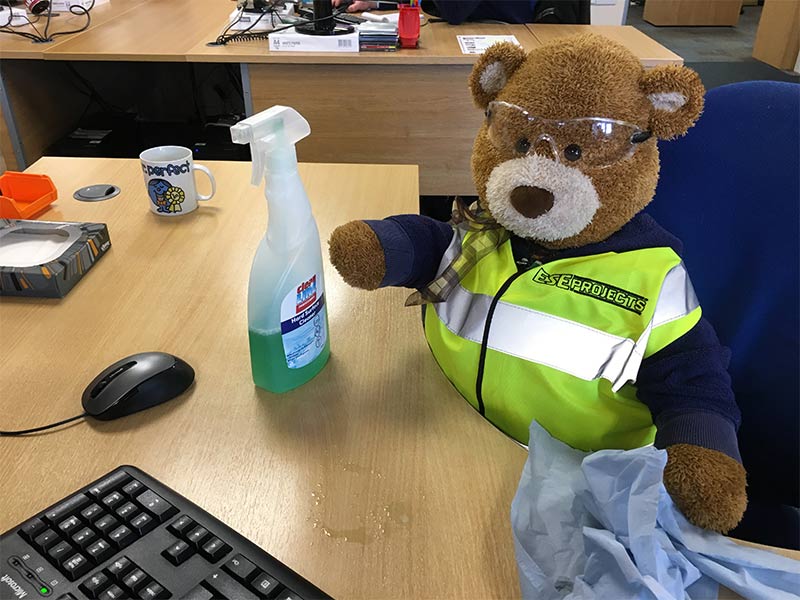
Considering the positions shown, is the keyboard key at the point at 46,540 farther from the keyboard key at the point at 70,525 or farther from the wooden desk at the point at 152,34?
the wooden desk at the point at 152,34

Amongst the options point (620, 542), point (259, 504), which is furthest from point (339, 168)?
point (620, 542)

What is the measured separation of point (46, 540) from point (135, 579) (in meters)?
0.07

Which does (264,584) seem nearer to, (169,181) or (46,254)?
(46,254)

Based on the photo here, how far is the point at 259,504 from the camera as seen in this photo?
53 cm

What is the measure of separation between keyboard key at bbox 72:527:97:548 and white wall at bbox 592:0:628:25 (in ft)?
12.0

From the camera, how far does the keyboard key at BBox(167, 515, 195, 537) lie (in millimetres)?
474

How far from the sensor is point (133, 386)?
0.61m

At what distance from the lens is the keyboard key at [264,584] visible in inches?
17.1

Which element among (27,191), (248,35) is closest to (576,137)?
(27,191)

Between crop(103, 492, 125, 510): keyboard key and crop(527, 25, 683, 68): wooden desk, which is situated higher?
crop(103, 492, 125, 510): keyboard key

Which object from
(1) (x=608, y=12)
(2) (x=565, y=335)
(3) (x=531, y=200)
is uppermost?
A: (3) (x=531, y=200)

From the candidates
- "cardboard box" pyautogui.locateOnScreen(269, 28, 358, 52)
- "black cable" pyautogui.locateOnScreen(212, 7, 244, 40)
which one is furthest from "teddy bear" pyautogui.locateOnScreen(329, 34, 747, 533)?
"black cable" pyautogui.locateOnScreen(212, 7, 244, 40)

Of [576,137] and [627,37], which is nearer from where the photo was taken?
[576,137]

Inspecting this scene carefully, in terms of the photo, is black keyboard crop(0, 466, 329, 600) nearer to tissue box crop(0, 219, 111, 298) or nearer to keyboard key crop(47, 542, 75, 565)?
keyboard key crop(47, 542, 75, 565)
